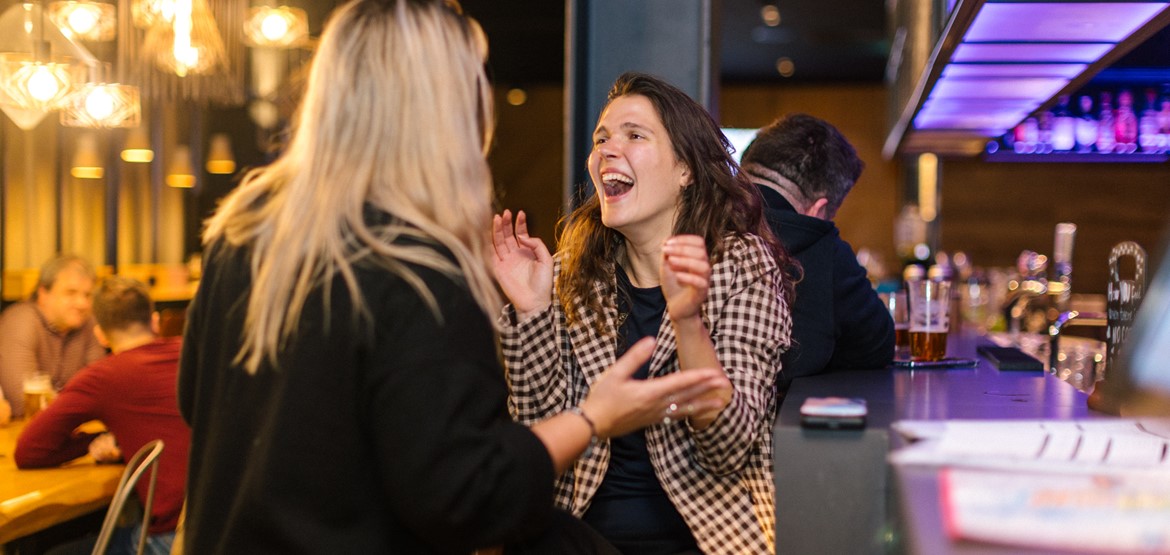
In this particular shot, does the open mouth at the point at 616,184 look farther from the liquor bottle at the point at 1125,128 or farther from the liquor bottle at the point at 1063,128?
the liquor bottle at the point at 1125,128

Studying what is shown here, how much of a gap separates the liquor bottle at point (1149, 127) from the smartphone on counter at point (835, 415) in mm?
6885

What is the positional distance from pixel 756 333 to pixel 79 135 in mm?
3306

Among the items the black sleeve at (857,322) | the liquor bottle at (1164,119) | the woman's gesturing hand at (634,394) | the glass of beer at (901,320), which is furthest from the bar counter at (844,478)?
the liquor bottle at (1164,119)

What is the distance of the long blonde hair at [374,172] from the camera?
1234mm

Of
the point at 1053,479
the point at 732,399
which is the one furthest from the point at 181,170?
the point at 1053,479

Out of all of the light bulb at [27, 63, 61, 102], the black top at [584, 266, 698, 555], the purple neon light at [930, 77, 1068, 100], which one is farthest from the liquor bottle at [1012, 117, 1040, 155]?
the black top at [584, 266, 698, 555]

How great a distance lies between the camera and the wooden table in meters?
2.52

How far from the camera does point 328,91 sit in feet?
4.26

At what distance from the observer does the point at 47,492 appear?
2.63 metres

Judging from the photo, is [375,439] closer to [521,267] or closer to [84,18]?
[521,267]

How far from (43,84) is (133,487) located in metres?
1.41

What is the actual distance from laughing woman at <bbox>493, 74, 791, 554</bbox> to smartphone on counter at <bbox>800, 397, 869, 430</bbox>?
0.77 feet

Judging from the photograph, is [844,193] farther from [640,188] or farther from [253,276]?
[253,276]

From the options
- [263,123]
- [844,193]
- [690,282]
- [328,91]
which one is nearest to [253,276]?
[328,91]
